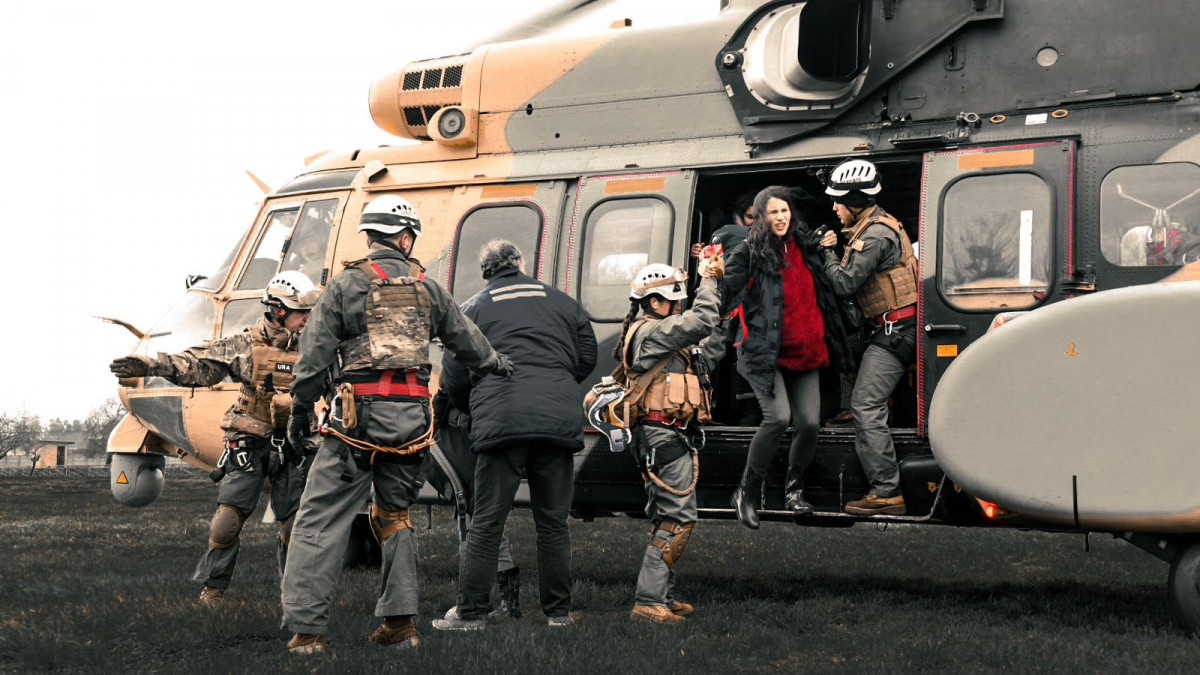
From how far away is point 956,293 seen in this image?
741cm

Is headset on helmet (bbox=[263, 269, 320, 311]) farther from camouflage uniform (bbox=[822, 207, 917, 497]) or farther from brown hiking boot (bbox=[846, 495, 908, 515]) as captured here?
brown hiking boot (bbox=[846, 495, 908, 515])

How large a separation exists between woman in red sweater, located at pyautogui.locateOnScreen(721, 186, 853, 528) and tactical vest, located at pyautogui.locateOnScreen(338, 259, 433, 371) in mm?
2057

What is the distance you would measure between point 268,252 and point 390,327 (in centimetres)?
425

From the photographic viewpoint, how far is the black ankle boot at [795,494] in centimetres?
752

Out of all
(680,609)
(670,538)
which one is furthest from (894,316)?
(680,609)

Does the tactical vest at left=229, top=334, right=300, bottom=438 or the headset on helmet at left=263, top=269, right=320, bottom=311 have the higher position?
the headset on helmet at left=263, top=269, right=320, bottom=311

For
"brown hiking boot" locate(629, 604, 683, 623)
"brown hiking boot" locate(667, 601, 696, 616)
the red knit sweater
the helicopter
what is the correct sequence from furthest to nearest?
1. the red knit sweater
2. "brown hiking boot" locate(667, 601, 696, 616)
3. "brown hiking boot" locate(629, 604, 683, 623)
4. the helicopter

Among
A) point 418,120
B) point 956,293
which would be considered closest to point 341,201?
point 418,120

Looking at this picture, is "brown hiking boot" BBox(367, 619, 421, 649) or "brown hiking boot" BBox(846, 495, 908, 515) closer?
"brown hiking boot" BBox(367, 619, 421, 649)

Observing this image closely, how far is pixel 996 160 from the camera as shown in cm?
750

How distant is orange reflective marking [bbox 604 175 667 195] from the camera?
842 centimetres

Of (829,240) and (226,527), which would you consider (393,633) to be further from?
(829,240)

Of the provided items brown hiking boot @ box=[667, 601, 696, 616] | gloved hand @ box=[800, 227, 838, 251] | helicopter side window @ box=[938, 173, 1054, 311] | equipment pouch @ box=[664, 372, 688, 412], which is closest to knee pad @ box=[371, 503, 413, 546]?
equipment pouch @ box=[664, 372, 688, 412]

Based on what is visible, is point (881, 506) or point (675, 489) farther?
point (881, 506)
